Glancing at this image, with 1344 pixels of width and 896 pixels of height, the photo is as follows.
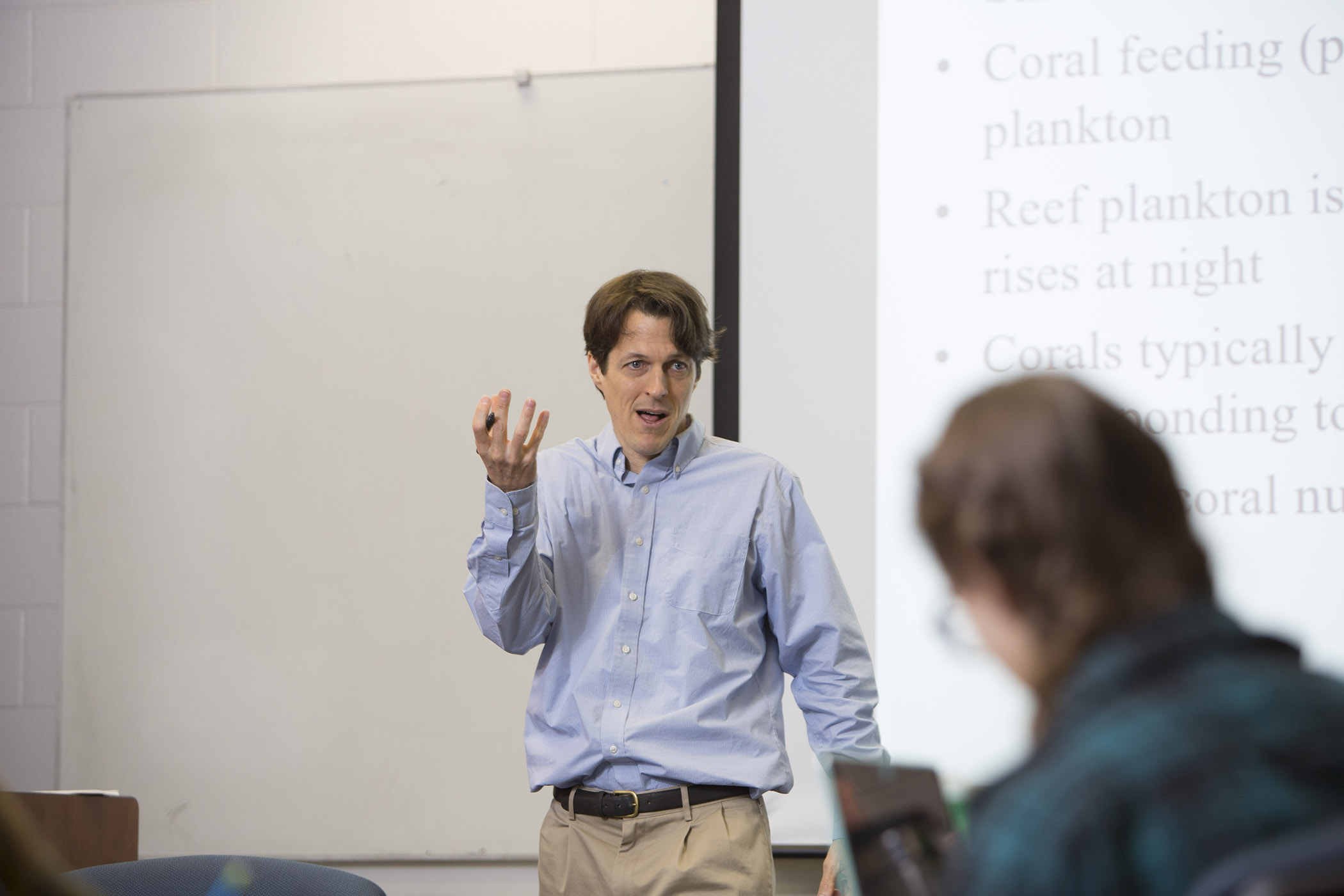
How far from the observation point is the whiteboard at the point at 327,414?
8.47 feet

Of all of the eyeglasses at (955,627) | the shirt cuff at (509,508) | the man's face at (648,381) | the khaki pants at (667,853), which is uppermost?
the man's face at (648,381)

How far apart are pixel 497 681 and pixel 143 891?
1.18 m

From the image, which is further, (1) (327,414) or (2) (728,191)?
(1) (327,414)

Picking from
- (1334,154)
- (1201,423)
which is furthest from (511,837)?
(1334,154)

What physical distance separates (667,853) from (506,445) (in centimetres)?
61

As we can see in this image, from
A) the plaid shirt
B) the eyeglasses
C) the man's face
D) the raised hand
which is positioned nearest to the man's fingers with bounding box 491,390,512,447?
the raised hand

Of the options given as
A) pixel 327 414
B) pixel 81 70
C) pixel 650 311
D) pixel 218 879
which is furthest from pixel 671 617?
pixel 81 70

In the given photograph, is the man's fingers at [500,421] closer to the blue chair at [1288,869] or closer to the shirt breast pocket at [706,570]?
the shirt breast pocket at [706,570]

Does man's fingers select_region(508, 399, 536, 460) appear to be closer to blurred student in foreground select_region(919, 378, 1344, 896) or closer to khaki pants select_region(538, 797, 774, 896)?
khaki pants select_region(538, 797, 774, 896)

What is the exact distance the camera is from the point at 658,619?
163cm

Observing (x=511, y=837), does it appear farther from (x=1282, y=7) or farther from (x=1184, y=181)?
(x=1282, y=7)

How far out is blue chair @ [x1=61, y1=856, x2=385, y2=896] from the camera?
4.54ft

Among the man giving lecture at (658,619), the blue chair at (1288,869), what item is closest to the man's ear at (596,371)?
the man giving lecture at (658,619)

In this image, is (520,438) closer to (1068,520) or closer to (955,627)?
(955,627)
